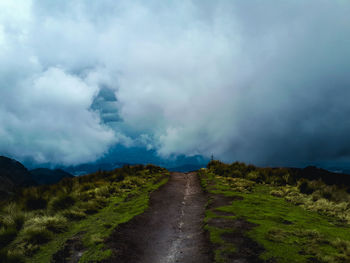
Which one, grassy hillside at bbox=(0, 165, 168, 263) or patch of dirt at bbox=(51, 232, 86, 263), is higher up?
grassy hillside at bbox=(0, 165, 168, 263)

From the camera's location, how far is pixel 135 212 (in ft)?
46.9

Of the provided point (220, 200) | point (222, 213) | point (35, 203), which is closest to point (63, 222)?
point (35, 203)

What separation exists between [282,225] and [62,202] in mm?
13526

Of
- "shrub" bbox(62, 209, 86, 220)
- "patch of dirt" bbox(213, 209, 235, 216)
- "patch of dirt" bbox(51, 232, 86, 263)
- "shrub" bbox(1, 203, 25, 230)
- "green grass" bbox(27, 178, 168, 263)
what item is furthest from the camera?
"shrub" bbox(62, 209, 86, 220)

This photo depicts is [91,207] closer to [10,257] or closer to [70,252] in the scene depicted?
[70,252]

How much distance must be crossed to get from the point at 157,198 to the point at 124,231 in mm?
7046

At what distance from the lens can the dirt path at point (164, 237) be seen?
8.85 m

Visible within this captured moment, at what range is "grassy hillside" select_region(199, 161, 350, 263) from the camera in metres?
8.08

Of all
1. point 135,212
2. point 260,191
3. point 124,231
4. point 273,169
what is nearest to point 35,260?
point 124,231

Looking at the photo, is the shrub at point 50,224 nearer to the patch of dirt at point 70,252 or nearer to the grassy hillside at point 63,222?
the grassy hillside at point 63,222

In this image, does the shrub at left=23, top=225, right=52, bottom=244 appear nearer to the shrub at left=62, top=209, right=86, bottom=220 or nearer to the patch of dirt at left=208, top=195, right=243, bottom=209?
the shrub at left=62, top=209, right=86, bottom=220

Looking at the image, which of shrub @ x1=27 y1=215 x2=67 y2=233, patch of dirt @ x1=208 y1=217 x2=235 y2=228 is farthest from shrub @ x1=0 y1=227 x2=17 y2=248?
patch of dirt @ x1=208 y1=217 x2=235 y2=228

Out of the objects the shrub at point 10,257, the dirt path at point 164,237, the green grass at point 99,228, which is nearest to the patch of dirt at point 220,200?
the dirt path at point 164,237

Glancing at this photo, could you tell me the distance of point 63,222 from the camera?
12.5 metres
